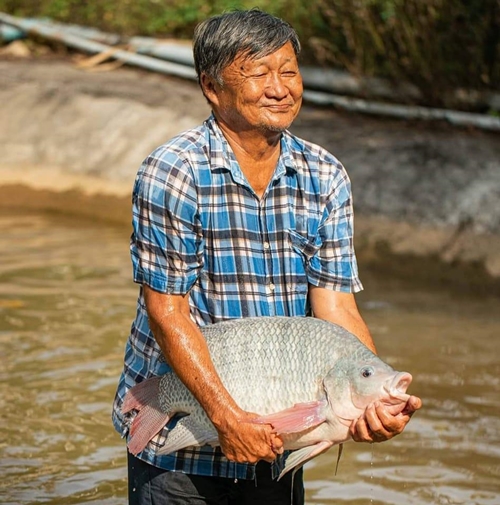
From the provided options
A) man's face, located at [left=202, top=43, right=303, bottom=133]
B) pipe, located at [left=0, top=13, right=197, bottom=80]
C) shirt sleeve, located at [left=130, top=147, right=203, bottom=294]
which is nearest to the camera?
shirt sleeve, located at [left=130, top=147, right=203, bottom=294]

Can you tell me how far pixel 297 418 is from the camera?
3121 millimetres

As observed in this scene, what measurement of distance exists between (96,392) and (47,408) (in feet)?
1.14

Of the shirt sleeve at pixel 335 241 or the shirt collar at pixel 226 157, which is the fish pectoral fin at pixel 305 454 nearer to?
the shirt sleeve at pixel 335 241

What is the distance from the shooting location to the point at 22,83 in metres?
12.4

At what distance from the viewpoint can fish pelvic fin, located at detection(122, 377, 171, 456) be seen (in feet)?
11.0

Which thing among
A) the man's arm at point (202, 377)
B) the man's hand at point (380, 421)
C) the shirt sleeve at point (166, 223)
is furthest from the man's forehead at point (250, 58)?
the man's hand at point (380, 421)

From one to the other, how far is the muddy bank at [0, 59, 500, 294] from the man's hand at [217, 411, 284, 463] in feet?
19.2

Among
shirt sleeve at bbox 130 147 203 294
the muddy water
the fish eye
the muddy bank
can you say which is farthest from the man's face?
the muddy bank

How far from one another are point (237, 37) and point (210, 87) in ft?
0.66

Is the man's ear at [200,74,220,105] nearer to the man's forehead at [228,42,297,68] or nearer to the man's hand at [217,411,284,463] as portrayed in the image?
the man's forehead at [228,42,297,68]

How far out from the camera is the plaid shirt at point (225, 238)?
329cm

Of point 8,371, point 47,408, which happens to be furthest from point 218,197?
point 8,371

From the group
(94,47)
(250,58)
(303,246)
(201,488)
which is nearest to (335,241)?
(303,246)

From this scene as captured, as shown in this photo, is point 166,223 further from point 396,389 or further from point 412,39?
point 412,39
